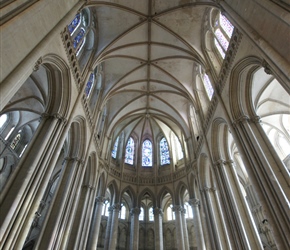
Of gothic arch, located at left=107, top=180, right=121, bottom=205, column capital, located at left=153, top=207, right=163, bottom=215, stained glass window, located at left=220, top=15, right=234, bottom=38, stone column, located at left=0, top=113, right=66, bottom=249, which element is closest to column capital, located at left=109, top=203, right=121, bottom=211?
gothic arch, located at left=107, top=180, right=121, bottom=205

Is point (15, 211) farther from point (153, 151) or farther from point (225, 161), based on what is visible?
point (153, 151)

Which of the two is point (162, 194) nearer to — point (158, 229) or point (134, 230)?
point (158, 229)

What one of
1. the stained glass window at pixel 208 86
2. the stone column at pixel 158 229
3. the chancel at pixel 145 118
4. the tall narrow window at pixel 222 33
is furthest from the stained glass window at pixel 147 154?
the tall narrow window at pixel 222 33

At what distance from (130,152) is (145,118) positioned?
3481 mm

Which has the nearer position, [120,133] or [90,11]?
[90,11]

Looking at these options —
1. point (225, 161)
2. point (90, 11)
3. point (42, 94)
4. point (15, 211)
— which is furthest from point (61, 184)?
point (90, 11)

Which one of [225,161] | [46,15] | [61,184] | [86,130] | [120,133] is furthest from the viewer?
[120,133]

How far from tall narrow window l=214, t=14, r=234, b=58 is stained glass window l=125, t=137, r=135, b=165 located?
11.7 meters

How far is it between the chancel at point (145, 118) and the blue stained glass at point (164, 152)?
0.11 m

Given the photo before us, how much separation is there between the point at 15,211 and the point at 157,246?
36.5ft

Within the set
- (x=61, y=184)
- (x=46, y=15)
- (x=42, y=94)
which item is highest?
(x=42, y=94)

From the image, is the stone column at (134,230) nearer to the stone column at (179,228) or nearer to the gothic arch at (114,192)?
the gothic arch at (114,192)

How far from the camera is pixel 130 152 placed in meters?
19.5

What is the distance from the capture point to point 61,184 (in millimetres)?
8953
